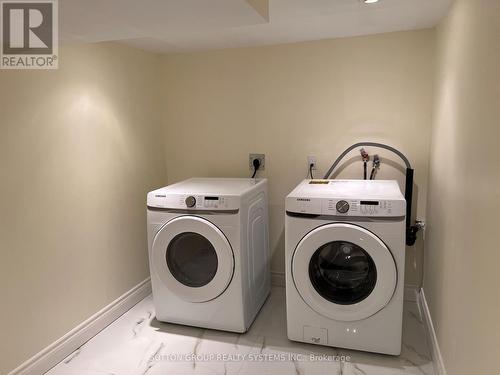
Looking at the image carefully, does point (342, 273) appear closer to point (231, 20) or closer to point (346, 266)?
point (346, 266)

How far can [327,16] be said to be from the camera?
2.08 metres

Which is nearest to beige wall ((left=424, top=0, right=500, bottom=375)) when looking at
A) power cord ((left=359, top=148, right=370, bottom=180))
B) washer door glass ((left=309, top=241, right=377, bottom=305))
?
washer door glass ((left=309, top=241, right=377, bottom=305))

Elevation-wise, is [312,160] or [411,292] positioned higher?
[312,160]

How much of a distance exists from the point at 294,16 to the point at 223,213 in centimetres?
113

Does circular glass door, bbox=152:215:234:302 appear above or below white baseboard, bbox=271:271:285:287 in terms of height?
above

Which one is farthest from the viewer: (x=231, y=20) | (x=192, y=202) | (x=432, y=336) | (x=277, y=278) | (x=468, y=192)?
(x=277, y=278)

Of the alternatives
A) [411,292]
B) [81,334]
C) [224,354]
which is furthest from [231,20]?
[411,292]

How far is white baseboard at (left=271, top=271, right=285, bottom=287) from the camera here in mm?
2935

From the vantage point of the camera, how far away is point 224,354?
211 centimetres

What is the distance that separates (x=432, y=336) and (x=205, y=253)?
133 centimetres

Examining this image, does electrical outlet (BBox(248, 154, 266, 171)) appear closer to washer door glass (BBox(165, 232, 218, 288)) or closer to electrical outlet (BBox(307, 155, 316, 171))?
electrical outlet (BBox(307, 155, 316, 171))

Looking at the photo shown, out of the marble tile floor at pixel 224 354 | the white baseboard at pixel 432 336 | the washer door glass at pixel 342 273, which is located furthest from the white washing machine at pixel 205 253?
the white baseboard at pixel 432 336

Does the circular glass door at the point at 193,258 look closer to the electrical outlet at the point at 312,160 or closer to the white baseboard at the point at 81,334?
the white baseboard at the point at 81,334

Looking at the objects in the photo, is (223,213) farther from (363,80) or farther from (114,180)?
(363,80)
